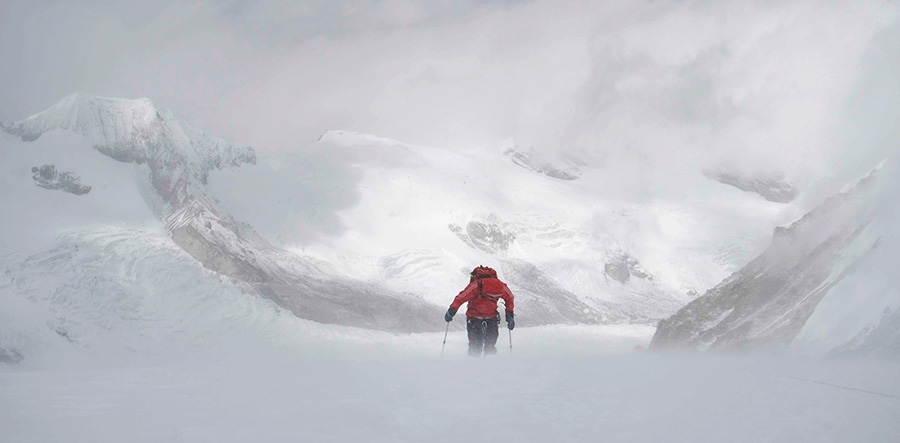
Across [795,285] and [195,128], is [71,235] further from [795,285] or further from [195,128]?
[795,285]

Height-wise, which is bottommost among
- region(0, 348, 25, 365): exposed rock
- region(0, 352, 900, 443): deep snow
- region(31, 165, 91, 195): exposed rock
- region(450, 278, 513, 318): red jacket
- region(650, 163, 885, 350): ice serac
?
region(0, 352, 900, 443): deep snow

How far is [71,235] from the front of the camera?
111625 millimetres

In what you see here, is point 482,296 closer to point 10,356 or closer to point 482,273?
point 482,273

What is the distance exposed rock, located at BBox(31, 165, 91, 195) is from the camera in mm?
128250

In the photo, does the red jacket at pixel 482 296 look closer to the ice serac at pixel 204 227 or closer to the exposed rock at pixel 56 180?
the ice serac at pixel 204 227

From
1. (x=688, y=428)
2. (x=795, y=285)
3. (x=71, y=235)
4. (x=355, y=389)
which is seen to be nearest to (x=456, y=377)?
(x=355, y=389)

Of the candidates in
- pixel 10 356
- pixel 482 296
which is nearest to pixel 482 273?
pixel 482 296

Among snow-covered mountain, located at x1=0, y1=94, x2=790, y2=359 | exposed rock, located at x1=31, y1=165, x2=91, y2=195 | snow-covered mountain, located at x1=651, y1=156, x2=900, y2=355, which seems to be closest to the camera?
snow-covered mountain, located at x1=651, y1=156, x2=900, y2=355

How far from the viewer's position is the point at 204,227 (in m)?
143

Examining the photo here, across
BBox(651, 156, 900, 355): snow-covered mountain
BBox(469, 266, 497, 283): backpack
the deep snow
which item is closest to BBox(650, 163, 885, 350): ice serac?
BBox(651, 156, 900, 355): snow-covered mountain

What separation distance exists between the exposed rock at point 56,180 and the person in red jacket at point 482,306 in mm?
127072

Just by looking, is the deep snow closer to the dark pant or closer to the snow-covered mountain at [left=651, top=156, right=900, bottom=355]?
the snow-covered mountain at [left=651, top=156, right=900, bottom=355]

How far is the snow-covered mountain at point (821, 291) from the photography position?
445 inches

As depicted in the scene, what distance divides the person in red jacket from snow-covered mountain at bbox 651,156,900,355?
621 centimetres
